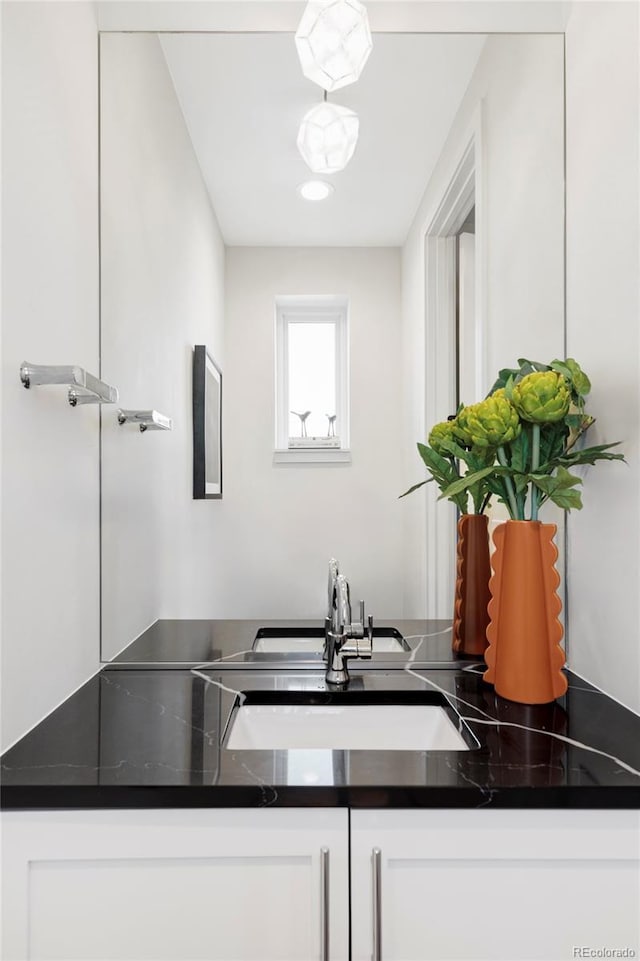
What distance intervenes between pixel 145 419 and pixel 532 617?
2.68 ft

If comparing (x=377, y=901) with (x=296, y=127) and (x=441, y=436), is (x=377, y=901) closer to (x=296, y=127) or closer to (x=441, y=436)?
(x=441, y=436)

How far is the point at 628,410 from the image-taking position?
0.98m

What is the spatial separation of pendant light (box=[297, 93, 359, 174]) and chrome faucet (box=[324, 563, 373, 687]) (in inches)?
35.7

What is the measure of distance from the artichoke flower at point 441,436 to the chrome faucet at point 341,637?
342 millimetres

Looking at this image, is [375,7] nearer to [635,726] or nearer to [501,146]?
[501,146]

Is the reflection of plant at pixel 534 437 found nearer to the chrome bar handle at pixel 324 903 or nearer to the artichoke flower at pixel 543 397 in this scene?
the artichoke flower at pixel 543 397

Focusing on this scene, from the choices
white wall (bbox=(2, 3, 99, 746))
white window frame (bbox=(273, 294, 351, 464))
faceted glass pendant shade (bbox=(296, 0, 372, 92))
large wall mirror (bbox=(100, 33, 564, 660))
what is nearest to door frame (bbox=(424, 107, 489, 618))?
large wall mirror (bbox=(100, 33, 564, 660))

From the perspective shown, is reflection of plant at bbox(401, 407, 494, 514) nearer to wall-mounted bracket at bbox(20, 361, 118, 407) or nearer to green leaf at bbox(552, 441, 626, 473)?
green leaf at bbox(552, 441, 626, 473)

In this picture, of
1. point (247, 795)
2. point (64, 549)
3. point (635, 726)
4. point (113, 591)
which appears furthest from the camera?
point (113, 591)

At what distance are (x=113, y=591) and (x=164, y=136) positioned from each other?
1002 mm

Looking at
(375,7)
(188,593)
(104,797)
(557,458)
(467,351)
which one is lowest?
(104,797)

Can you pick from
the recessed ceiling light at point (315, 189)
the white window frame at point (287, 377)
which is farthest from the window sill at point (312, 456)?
the recessed ceiling light at point (315, 189)

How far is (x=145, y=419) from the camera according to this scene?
119cm

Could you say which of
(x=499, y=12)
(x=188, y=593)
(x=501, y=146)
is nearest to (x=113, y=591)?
(x=188, y=593)
